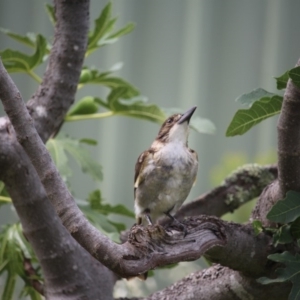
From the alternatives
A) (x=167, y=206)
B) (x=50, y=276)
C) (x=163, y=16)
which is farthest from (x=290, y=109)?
(x=163, y=16)

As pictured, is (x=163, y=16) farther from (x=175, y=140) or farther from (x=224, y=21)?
(x=175, y=140)

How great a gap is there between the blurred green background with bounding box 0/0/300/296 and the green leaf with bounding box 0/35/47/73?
1.01 meters

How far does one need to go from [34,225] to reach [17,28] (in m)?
1.38

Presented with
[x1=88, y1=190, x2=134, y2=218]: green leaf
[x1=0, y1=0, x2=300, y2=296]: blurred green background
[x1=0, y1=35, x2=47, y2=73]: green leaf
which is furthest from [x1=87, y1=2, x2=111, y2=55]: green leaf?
[x1=0, y1=0, x2=300, y2=296]: blurred green background

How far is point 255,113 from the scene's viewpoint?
103cm

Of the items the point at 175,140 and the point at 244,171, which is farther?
the point at 244,171

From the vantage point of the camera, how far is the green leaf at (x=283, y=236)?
1.01 m

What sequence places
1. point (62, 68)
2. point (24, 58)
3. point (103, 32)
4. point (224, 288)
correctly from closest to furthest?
point (224, 288) < point (62, 68) < point (24, 58) < point (103, 32)

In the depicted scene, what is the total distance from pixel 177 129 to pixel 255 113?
342mm

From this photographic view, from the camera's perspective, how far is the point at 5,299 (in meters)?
1.35

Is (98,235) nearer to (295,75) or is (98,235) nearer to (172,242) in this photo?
(172,242)

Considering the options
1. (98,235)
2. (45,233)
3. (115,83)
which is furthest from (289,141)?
(115,83)

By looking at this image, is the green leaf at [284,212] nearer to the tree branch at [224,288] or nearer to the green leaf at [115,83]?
the tree branch at [224,288]

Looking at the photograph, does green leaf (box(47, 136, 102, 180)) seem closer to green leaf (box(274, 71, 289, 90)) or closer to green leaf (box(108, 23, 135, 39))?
green leaf (box(108, 23, 135, 39))
